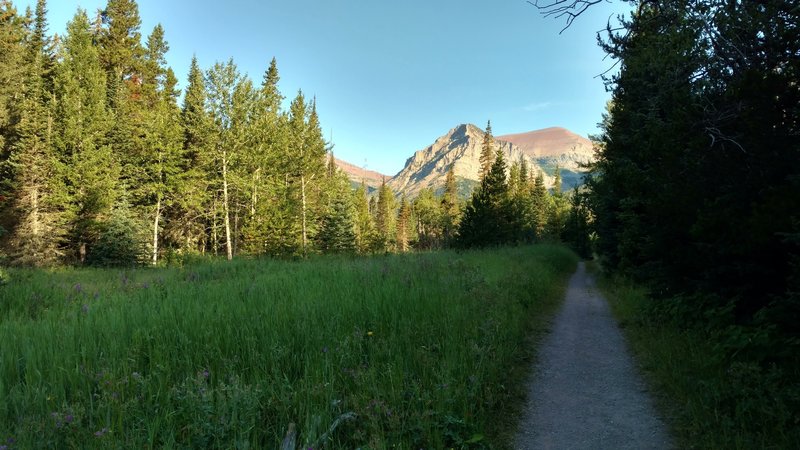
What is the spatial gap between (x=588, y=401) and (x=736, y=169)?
3531mm

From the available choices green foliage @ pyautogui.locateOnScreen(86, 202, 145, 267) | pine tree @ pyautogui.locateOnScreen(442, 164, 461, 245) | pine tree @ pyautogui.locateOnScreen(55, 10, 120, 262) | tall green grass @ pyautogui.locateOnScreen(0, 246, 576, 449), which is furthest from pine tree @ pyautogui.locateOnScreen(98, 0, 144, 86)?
pine tree @ pyautogui.locateOnScreen(442, 164, 461, 245)

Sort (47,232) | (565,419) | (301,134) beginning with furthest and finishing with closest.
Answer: (301,134) → (47,232) → (565,419)

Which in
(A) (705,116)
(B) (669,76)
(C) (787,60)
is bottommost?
(A) (705,116)

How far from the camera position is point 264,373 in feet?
12.9

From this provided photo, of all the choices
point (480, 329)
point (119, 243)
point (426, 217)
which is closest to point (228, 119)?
point (119, 243)

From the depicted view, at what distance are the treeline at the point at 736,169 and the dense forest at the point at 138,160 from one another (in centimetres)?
2573

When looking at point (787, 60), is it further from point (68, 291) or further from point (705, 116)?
point (68, 291)

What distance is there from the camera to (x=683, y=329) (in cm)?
698

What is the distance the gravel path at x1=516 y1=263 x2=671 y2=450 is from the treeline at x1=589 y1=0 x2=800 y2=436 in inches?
43.0

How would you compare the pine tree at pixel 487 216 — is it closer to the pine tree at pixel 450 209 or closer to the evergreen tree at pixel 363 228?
the evergreen tree at pixel 363 228

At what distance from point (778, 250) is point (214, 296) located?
8361 mm

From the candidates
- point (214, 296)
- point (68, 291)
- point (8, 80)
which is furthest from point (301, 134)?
point (214, 296)

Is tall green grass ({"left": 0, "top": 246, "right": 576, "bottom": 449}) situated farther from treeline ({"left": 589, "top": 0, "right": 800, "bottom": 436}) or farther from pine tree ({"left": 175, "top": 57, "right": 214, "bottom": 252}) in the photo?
pine tree ({"left": 175, "top": 57, "right": 214, "bottom": 252})

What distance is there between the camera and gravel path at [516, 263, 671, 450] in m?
3.95
